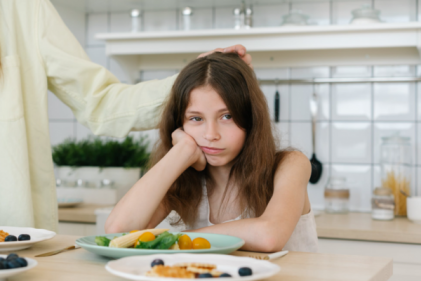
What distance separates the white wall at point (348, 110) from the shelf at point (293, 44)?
0.17 feet

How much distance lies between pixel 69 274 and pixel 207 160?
502 mm

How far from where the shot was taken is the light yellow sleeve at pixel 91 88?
3.60 ft

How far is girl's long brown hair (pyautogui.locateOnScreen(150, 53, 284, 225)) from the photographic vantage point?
41.2 inches

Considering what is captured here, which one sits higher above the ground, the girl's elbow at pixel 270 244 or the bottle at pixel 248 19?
the bottle at pixel 248 19

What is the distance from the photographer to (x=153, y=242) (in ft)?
2.20

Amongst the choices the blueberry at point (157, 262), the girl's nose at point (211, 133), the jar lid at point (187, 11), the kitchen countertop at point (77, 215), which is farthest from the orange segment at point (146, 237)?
the jar lid at point (187, 11)

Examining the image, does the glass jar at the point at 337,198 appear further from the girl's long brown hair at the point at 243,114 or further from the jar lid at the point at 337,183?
the girl's long brown hair at the point at 243,114

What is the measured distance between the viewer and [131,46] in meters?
2.16

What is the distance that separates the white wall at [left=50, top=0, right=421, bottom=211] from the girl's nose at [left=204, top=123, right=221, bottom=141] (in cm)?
109

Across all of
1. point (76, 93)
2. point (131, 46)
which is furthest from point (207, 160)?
point (131, 46)

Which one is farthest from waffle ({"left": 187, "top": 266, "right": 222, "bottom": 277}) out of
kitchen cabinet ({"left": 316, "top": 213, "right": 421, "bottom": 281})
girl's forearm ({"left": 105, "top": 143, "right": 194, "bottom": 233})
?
kitchen cabinet ({"left": 316, "top": 213, "right": 421, "bottom": 281})

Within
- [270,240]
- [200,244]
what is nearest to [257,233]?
[270,240]

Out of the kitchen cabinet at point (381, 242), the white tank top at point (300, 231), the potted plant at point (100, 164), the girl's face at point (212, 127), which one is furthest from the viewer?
the potted plant at point (100, 164)

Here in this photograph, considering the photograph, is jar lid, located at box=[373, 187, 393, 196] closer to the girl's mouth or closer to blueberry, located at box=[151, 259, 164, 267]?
the girl's mouth
